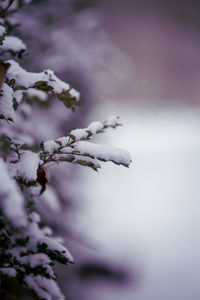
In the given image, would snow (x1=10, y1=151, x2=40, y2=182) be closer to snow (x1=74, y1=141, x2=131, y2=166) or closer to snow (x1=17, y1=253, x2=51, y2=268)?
snow (x1=74, y1=141, x2=131, y2=166)

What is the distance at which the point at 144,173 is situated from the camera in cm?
786

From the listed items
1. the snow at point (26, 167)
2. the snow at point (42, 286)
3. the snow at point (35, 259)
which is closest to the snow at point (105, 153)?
the snow at point (26, 167)

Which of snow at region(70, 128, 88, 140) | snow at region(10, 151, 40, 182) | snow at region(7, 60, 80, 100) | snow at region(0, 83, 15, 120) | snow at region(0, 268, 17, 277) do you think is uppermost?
snow at region(7, 60, 80, 100)

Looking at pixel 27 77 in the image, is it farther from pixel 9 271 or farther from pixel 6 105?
pixel 9 271

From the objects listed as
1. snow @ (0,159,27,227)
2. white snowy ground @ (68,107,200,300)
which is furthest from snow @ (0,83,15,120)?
white snowy ground @ (68,107,200,300)

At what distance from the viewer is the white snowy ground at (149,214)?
141 inches

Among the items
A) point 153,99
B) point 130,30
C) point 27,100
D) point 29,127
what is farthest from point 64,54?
point 153,99

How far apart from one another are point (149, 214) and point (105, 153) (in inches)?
201

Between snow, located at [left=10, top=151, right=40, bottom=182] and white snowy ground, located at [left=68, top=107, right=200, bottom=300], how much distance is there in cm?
288

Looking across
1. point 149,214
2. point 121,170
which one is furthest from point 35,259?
point 121,170

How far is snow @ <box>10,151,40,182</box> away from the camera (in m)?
0.80

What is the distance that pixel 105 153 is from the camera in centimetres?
86

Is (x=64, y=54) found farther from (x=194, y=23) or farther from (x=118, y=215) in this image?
(x=194, y=23)

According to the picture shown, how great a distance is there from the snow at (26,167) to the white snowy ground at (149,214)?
288 centimetres
